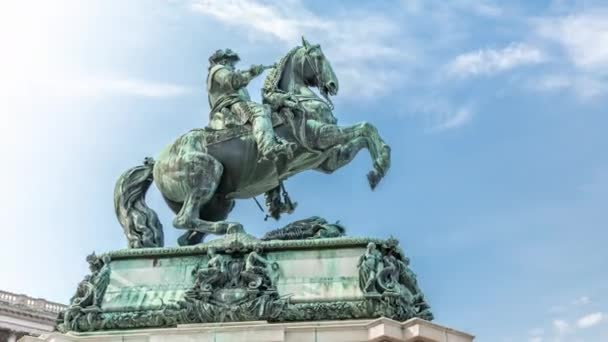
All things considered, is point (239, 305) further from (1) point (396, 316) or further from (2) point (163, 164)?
(2) point (163, 164)

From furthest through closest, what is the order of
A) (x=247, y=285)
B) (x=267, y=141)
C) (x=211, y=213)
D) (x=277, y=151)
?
(x=211, y=213) < (x=267, y=141) < (x=277, y=151) < (x=247, y=285)

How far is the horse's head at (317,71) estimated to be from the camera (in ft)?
46.1

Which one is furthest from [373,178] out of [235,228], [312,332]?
[312,332]

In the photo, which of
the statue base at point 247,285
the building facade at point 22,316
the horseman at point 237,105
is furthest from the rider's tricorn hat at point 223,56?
the building facade at point 22,316

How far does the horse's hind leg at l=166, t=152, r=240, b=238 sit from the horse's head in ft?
7.74

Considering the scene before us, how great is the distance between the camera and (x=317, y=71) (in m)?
14.0

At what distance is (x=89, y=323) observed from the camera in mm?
11055

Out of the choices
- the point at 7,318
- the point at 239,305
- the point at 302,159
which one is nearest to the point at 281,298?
the point at 239,305

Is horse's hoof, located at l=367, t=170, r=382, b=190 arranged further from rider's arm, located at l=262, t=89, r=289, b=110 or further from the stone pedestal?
the stone pedestal

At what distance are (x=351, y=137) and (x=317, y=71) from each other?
1.53m

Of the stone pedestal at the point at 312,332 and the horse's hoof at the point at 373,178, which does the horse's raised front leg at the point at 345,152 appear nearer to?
the horse's hoof at the point at 373,178

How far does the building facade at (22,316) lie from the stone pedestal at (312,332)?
44.4 m

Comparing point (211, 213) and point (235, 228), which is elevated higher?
point (211, 213)

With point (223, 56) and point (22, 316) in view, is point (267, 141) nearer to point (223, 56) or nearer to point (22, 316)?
point (223, 56)
